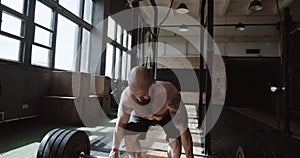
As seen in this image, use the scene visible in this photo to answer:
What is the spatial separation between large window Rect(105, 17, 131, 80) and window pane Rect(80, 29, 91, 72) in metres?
0.79

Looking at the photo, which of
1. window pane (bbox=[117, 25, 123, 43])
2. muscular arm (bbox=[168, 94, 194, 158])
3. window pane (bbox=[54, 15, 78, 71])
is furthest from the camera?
window pane (bbox=[117, 25, 123, 43])

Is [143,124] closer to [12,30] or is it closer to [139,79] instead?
[139,79]

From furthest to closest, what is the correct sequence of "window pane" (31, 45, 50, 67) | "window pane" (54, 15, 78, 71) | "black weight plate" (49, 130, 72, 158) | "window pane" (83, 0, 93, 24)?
"window pane" (83, 0, 93, 24), "window pane" (54, 15, 78, 71), "window pane" (31, 45, 50, 67), "black weight plate" (49, 130, 72, 158)

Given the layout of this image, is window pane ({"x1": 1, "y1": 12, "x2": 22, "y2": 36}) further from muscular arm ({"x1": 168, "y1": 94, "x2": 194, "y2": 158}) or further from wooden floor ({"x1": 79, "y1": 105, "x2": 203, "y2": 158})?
muscular arm ({"x1": 168, "y1": 94, "x2": 194, "y2": 158})

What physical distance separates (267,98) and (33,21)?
10012 mm

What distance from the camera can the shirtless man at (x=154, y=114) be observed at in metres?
1.48

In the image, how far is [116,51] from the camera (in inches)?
300

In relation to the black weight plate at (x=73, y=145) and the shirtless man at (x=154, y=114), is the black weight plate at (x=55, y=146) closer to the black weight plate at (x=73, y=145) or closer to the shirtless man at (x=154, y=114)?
the black weight plate at (x=73, y=145)

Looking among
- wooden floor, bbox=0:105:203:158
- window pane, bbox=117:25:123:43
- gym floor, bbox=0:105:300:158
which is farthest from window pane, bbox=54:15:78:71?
window pane, bbox=117:25:123:43

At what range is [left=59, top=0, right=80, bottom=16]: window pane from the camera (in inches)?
189

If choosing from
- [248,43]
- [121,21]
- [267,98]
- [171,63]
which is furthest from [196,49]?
[121,21]

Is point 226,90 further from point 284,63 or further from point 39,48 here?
point 39,48

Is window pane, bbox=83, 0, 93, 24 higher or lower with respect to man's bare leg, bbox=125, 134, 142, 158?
higher

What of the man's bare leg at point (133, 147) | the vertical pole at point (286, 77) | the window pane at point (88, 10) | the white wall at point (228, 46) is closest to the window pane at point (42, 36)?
the window pane at point (88, 10)
